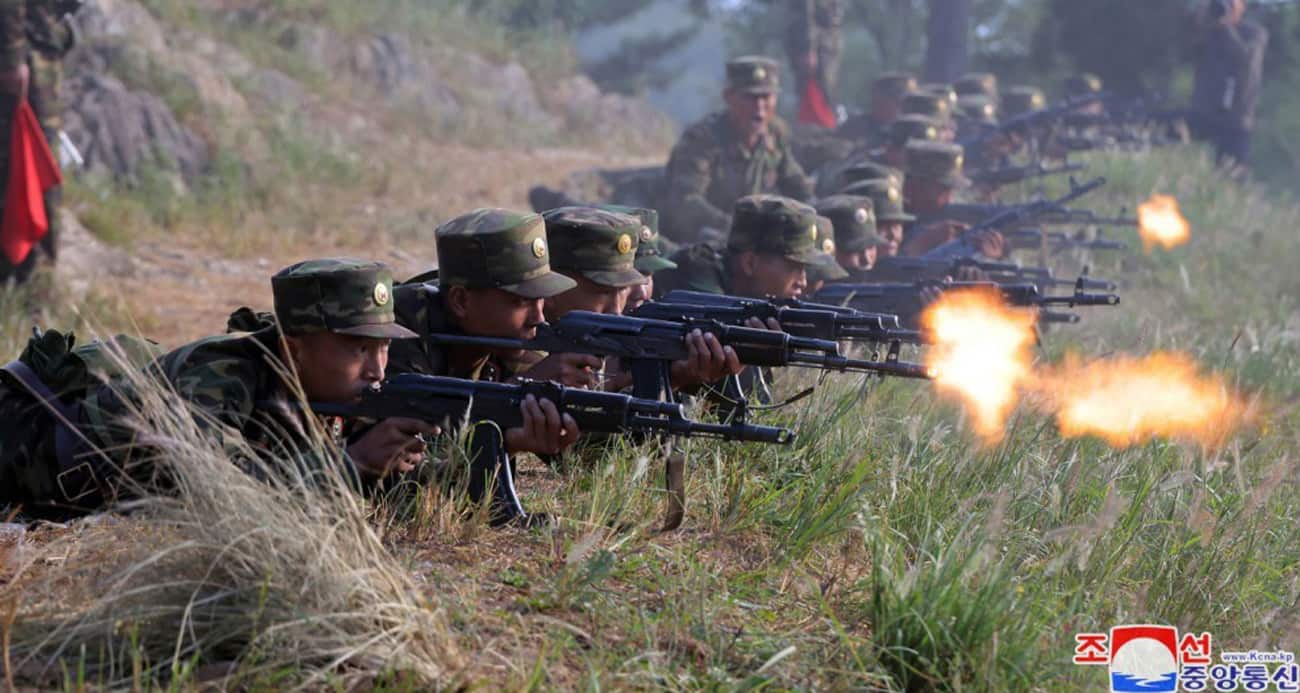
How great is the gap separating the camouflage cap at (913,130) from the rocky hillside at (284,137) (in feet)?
15.3

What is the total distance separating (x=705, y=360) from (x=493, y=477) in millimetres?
1184

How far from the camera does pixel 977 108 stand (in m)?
19.5

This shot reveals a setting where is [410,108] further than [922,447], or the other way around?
Answer: [410,108]

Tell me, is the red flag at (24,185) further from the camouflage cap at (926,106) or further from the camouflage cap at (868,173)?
the camouflage cap at (926,106)

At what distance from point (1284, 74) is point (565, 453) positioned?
2602 centimetres

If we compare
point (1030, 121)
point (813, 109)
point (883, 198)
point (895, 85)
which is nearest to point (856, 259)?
point (883, 198)

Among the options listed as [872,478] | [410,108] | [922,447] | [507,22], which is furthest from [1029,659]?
[507,22]

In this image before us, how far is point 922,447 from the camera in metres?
5.59

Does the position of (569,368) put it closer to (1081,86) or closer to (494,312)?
(494,312)

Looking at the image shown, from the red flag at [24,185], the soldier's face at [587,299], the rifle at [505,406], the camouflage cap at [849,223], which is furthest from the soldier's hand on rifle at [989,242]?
the rifle at [505,406]

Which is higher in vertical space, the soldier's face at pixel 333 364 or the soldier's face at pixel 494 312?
the soldier's face at pixel 494 312

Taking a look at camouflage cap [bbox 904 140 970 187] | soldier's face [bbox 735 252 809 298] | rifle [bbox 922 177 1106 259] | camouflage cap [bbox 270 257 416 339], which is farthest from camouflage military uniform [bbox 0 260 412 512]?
camouflage cap [bbox 904 140 970 187]

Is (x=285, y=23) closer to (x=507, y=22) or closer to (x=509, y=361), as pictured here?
(x=507, y=22)

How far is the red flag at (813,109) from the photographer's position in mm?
21672
